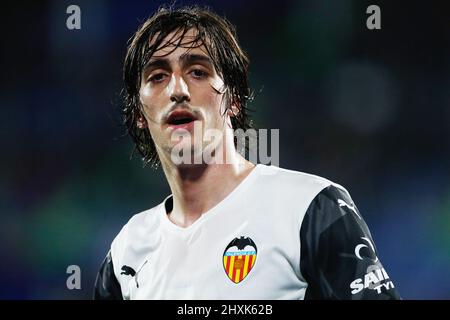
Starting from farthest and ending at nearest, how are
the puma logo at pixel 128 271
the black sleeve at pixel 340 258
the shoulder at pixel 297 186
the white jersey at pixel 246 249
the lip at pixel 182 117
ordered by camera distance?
1. the puma logo at pixel 128 271
2. the lip at pixel 182 117
3. the shoulder at pixel 297 186
4. the white jersey at pixel 246 249
5. the black sleeve at pixel 340 258

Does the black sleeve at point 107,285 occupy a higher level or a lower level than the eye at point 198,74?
lower

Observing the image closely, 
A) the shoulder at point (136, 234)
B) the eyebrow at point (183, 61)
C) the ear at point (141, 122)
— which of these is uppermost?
the eyebrow at point (183, 61)

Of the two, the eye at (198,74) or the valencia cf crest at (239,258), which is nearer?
the valencia cf crest at (239,258)

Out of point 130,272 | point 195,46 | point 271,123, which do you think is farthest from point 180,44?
point 271,123

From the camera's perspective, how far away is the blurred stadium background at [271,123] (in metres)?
3.99

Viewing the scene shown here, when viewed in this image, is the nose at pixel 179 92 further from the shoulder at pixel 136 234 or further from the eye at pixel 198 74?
the shoulder at pixel 136 234

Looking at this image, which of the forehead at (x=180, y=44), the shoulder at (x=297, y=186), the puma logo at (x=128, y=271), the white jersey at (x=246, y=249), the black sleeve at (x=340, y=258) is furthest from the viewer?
the puma logo at (x=128, y=271)

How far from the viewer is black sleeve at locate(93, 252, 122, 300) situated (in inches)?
123

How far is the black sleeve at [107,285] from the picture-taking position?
314cm

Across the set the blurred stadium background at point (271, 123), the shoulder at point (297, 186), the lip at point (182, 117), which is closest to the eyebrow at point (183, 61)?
the lip at point (182, 117)

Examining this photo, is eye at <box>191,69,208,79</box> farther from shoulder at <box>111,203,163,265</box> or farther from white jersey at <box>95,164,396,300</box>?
shoulder at <box>111,203,163,265</box>

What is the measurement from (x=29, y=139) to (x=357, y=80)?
7.56 feet

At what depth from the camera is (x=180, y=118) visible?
2811mm

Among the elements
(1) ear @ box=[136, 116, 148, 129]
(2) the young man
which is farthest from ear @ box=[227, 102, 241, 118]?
(1) ear @ box=[136, 116, 148, 129]
